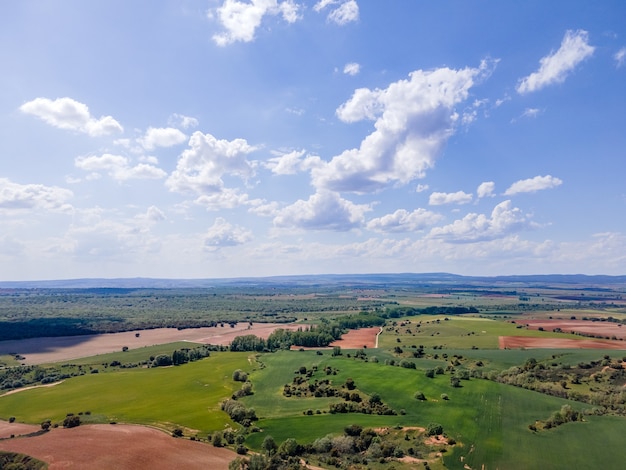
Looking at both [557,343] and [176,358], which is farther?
[557,343]

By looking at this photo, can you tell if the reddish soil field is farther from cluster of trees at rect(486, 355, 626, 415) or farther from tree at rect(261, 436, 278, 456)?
tree at rect(261, 436, 278, 456)

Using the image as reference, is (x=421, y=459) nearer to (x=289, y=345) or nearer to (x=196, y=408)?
(x=196, y=408)

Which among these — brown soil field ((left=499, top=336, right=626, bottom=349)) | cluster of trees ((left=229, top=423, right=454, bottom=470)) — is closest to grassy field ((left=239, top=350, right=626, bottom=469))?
cluster of trees ((left=229, top=423, right=454, bottom=470))

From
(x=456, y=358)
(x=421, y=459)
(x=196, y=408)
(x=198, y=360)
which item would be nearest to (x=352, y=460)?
(x=421, y=459)

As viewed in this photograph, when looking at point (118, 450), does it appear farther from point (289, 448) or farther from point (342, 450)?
point (342, 450)

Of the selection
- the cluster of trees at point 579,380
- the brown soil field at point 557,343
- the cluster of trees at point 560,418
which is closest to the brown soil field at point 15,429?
the cluster of trees at point 560,418

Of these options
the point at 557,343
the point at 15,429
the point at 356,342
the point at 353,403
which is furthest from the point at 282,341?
the point at 15,429
